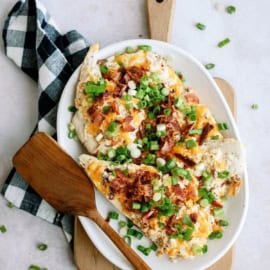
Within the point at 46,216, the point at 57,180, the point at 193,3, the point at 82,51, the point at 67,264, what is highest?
the point at 193,3

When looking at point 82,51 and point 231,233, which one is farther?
point 82,51

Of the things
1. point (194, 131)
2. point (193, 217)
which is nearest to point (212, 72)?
point (194, 131)

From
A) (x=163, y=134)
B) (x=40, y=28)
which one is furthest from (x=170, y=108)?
(x=40, y=28)

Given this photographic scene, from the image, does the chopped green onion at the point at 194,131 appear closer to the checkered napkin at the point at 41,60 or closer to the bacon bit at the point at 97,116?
the bacon bit at the point at 97,116

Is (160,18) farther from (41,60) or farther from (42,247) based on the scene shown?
(42,247)

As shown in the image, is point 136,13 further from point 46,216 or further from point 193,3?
point 46,216

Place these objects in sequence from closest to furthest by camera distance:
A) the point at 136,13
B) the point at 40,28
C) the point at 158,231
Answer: the point at 158,231 → the point at 40,28 → the point at 136,13
